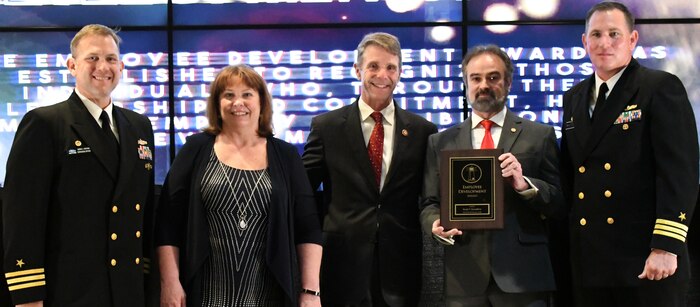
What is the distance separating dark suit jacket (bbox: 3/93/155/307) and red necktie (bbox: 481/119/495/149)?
1.46 meters

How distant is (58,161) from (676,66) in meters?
4.39

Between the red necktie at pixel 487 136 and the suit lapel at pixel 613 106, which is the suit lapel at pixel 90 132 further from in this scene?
the suit lapel at pixel 613 106

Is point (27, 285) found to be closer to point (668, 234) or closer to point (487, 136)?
point (487, 136)

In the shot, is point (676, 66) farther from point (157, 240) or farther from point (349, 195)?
point (157, 240)

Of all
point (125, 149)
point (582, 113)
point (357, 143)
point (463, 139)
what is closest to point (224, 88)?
point (125, 149)

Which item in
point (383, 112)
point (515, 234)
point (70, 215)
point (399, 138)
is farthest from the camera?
point (383, 112)

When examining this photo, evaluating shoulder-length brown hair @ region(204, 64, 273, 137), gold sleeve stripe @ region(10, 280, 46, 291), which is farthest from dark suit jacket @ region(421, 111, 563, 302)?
gold sleeve stripe @ region(10, 280, 46, 291)

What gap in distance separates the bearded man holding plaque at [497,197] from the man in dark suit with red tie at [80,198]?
125 centimetres

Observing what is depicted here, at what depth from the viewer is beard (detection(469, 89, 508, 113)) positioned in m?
3.60

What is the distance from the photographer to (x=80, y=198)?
3066 mm

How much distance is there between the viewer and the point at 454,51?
5.77 m

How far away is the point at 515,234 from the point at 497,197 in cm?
Answer: 24

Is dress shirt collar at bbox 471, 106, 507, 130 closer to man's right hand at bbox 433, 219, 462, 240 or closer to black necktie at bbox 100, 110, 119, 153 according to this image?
man's right hand at bbox 433, 219, 462, 240

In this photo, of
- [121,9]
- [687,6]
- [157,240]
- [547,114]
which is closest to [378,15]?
[547,114]
